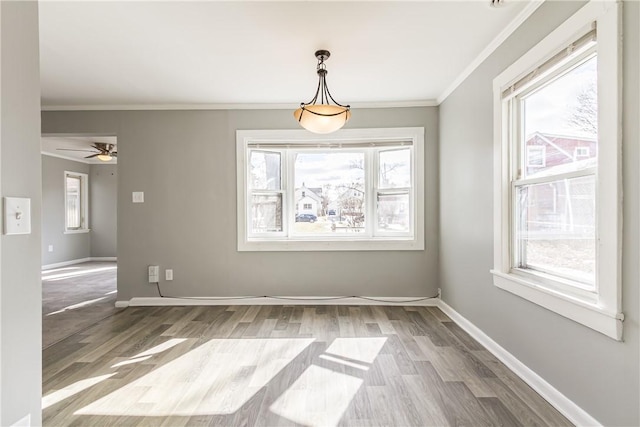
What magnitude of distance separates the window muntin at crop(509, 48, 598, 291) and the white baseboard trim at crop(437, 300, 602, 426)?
2.12 ft

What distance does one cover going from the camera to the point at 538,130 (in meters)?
2.18

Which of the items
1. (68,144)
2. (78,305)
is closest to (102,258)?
(68,144)

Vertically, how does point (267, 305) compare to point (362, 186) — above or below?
below

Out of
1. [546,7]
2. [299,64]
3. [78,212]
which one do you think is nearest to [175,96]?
[299,64]

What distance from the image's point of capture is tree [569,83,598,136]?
5.53 feet

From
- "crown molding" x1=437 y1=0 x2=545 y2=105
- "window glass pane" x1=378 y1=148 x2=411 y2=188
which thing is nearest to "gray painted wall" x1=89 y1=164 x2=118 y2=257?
"window glass pane" x1=378 y1=148 x2=411 y2=188

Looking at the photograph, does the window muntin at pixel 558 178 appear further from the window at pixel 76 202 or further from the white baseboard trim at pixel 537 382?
the window at pixel 76 202

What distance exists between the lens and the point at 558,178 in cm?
194

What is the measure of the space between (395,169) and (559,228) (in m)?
2.27

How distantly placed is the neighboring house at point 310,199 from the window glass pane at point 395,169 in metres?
0.80

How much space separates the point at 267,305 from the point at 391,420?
8.02 ft

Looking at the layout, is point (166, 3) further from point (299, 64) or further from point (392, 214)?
point (392, 214)

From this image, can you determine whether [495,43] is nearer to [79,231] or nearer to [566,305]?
[566,305]

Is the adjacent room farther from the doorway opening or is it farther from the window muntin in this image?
the doorway opening
